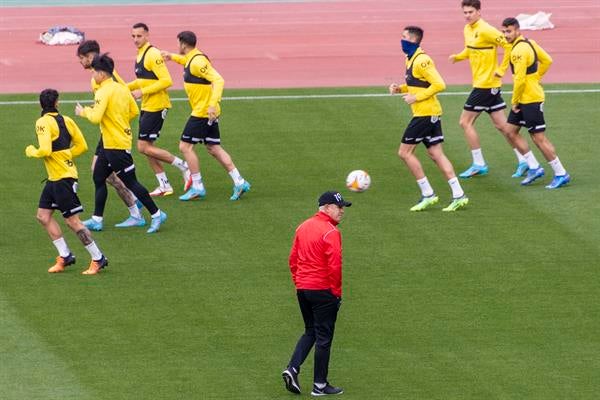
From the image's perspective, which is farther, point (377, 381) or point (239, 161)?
point (239, 161)

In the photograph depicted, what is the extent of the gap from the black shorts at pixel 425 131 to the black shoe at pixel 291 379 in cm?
714

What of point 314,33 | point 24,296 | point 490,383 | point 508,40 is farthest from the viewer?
point 314,33

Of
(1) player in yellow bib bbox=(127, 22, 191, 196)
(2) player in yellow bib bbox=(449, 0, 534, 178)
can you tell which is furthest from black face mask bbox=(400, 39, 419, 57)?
(1) player in yellow bib bbox=(127, 22, 191, 196)

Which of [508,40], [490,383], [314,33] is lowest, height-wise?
[314,33]

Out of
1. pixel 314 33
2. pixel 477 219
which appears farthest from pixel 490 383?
pixel 314 33

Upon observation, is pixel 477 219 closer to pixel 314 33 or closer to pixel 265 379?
pixel 265 379

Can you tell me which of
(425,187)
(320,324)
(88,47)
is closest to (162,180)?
(88,47)

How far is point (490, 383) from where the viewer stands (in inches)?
575

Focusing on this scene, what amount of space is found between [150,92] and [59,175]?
3.66m

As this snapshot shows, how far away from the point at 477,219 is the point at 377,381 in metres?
6.24

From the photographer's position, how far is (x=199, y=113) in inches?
851

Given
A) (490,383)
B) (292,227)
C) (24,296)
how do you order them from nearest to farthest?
(490,383), (24,296), (292,227)

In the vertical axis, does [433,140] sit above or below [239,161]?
above

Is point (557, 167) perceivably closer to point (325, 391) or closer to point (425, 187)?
point (425, 187)
